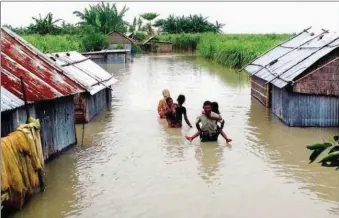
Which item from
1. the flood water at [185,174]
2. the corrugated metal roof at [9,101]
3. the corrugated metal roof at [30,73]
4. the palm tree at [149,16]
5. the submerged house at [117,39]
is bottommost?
the flood water at [185,174]

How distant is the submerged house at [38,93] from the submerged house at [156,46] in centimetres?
4190

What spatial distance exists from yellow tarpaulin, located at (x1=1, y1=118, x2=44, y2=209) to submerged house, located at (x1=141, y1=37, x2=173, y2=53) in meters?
45.3

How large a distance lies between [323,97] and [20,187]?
314 inches

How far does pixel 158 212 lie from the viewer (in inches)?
268

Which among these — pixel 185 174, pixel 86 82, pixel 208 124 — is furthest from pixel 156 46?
→ pixel 185 174

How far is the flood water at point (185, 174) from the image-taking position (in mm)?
6930

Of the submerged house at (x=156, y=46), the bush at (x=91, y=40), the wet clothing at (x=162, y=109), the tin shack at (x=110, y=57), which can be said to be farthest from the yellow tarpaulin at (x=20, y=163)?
the submerged house at (x=156, y=46)

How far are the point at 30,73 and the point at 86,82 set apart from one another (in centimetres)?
381

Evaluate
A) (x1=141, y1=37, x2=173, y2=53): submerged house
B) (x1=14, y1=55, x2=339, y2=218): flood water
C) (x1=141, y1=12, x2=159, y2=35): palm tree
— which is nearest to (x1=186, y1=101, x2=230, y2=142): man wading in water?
(x1=14, y1=55, x2=339, y2=218): flood water

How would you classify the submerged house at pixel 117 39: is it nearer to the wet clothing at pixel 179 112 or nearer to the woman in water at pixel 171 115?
the woman in water at pixel 171 115

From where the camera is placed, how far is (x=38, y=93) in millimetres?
8031

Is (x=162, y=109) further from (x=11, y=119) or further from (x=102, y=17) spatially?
(x=102, y=17)

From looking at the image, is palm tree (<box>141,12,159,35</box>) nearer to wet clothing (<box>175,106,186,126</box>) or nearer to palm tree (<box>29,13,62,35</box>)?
palm tree (<box>29,13,62,35</box>)

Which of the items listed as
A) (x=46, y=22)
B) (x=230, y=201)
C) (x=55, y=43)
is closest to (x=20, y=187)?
(x=230, y=201)
